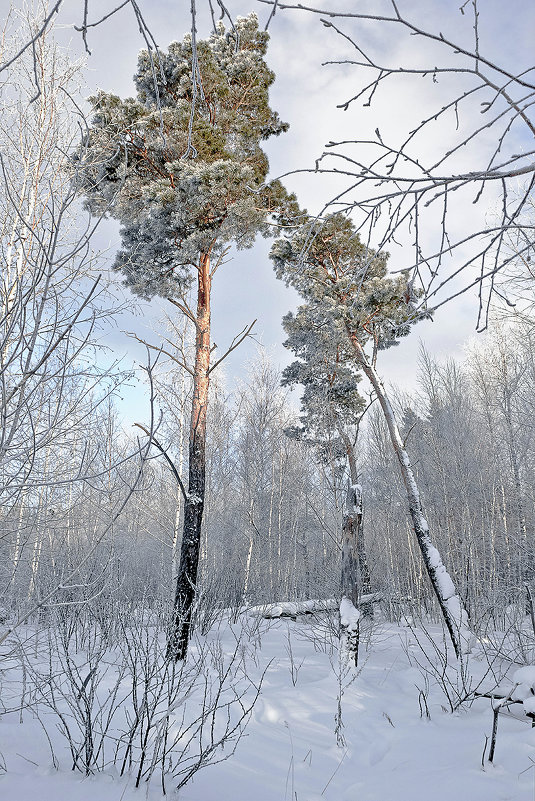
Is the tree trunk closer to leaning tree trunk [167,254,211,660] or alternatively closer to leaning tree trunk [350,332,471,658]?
leaning tree trunk [350,332,471,658]

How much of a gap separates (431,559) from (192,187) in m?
6.36

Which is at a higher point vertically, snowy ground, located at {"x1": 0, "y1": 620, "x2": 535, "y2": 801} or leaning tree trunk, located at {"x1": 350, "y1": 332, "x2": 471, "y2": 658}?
leaning tree trunk, located at {"x1": 350, "y1": 332, "x2": 471, "y2": 658}

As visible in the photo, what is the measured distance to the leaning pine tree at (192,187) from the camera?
6.19 meters

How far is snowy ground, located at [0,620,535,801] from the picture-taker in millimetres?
2598

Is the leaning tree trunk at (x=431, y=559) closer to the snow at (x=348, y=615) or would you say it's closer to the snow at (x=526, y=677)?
the snow at (x=348, y=615)

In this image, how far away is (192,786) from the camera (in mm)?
2869

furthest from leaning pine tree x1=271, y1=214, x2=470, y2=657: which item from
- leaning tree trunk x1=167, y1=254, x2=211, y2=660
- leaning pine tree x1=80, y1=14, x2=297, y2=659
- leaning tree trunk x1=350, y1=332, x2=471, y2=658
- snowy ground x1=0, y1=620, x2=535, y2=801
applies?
snowy ground x1=0, y1=620, x2=535, y2=801

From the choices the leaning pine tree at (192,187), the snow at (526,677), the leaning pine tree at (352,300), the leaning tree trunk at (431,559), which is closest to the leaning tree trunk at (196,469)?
the leaning pine tree at (192,187)

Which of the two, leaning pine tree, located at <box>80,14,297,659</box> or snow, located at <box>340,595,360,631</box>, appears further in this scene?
leaning pine tree, located at <box>80,14,297,659</box>

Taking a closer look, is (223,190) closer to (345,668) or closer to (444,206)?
(444,206)

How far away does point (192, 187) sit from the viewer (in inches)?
243

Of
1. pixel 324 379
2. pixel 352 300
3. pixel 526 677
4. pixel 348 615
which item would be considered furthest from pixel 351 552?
pixel 324 379

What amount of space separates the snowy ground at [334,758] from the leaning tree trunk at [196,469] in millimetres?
1770

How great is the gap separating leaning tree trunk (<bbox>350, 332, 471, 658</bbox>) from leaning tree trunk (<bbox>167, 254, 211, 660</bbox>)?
317 centimetres
